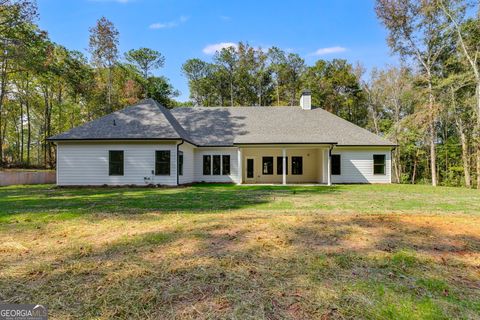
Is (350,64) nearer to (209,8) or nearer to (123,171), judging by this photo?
(209,8)

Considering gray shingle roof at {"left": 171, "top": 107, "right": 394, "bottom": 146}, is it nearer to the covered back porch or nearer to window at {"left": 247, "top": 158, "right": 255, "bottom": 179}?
the covered back porch

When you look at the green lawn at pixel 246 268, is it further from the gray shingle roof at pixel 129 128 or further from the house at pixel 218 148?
the gray shingle roof at pixel 129 128

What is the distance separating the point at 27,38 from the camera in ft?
55.1

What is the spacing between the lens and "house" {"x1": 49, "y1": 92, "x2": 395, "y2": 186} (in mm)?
14922

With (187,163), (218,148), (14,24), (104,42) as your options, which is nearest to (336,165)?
(218,148)

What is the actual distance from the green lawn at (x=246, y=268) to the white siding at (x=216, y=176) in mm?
12557

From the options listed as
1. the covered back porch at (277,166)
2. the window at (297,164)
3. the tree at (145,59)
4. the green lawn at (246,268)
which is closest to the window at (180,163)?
the covered back porch at (277,166)

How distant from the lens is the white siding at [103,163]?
14.9 metres

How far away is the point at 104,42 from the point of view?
25.2m

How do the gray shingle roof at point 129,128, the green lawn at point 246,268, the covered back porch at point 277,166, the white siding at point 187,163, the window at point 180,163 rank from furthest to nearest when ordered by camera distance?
1. the covered back porch at point 277,166
2. the white siding at point 187,163
3. the window at point 180,163
4. the gray shingle roof at point 129,128
5. the green lawn at point 246,268

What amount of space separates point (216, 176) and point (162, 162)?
4292 mm

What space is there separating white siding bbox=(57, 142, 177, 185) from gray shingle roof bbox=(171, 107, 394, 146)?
4038 millimetres

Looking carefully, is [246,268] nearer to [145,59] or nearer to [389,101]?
[389,101]

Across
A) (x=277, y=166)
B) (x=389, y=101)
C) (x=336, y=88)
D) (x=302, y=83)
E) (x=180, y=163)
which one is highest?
(x=302, y=83)
